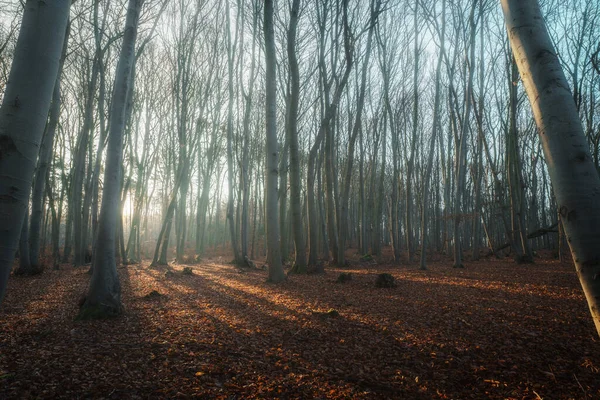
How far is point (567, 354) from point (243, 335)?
3.10m

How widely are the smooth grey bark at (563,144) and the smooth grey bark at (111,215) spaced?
15.0ft

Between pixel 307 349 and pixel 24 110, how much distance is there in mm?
2763

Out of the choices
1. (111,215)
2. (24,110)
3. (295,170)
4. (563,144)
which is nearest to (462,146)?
(295,170)

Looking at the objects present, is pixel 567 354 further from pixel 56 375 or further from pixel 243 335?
pixel 56 375

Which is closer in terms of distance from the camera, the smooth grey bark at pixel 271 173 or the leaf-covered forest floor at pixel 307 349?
the leaf-covered forest floor at pixel 307 349

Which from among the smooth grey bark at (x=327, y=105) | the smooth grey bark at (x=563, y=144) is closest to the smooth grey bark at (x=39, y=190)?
the smooth grey bark at (x=327, y=105)

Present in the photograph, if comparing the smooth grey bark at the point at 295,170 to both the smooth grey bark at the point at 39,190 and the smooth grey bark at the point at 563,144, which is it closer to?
the smooth grey bark at the point at 39,190

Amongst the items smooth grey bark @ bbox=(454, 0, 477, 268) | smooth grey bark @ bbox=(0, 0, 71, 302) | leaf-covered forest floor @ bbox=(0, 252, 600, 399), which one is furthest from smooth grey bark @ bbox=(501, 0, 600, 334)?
smooth grey bark @ bbox=(454, 0, 477, 268)

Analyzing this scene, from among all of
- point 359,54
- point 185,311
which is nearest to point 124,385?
point 185,311

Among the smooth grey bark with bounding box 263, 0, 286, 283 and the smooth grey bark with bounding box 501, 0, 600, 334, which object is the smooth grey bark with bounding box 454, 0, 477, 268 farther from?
the smooth grey bark with bounding box 501, 0, 600, 334

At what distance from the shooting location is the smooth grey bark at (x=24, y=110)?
57.5 inches

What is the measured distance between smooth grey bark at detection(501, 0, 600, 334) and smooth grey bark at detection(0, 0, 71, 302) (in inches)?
112

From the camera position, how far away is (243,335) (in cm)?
326

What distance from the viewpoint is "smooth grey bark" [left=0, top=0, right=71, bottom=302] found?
1.46 m
